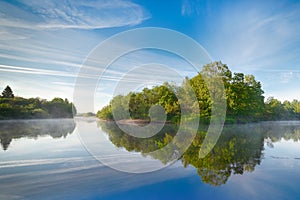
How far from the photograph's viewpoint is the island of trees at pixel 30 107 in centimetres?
4247

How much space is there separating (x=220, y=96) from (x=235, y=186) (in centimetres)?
2056

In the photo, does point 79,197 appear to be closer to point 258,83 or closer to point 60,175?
point 60,175

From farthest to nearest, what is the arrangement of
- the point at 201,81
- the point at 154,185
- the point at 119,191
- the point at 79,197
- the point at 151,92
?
1. the point at 151,92
2. the point at 201,81
3. the point at 154,185
4. the point at 119,191
5. the point at 79,197

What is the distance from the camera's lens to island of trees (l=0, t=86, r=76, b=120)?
4247cm

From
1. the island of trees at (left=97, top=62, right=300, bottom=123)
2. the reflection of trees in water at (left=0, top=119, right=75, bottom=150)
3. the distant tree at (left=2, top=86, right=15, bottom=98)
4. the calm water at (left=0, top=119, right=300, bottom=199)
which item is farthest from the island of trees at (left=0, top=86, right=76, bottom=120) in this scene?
the calm water at (left=0, top=119, right=300, bottom=199)

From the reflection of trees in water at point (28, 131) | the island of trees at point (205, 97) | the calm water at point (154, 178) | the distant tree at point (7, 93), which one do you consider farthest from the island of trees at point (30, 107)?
the calm water at point (154, 178)

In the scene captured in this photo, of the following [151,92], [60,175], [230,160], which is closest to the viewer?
[60,175]

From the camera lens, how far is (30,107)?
49.2 m

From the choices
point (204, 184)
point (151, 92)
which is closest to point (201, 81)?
point (151, 92)

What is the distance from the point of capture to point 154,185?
16.6 feet

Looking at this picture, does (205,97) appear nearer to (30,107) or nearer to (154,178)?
(154,178)

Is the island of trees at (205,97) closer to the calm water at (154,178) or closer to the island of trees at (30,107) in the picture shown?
the calm water at (154,178)

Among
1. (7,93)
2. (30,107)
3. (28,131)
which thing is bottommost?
(28,131)

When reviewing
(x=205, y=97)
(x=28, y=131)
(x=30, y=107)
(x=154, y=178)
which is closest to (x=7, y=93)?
(x=30, y=107)
